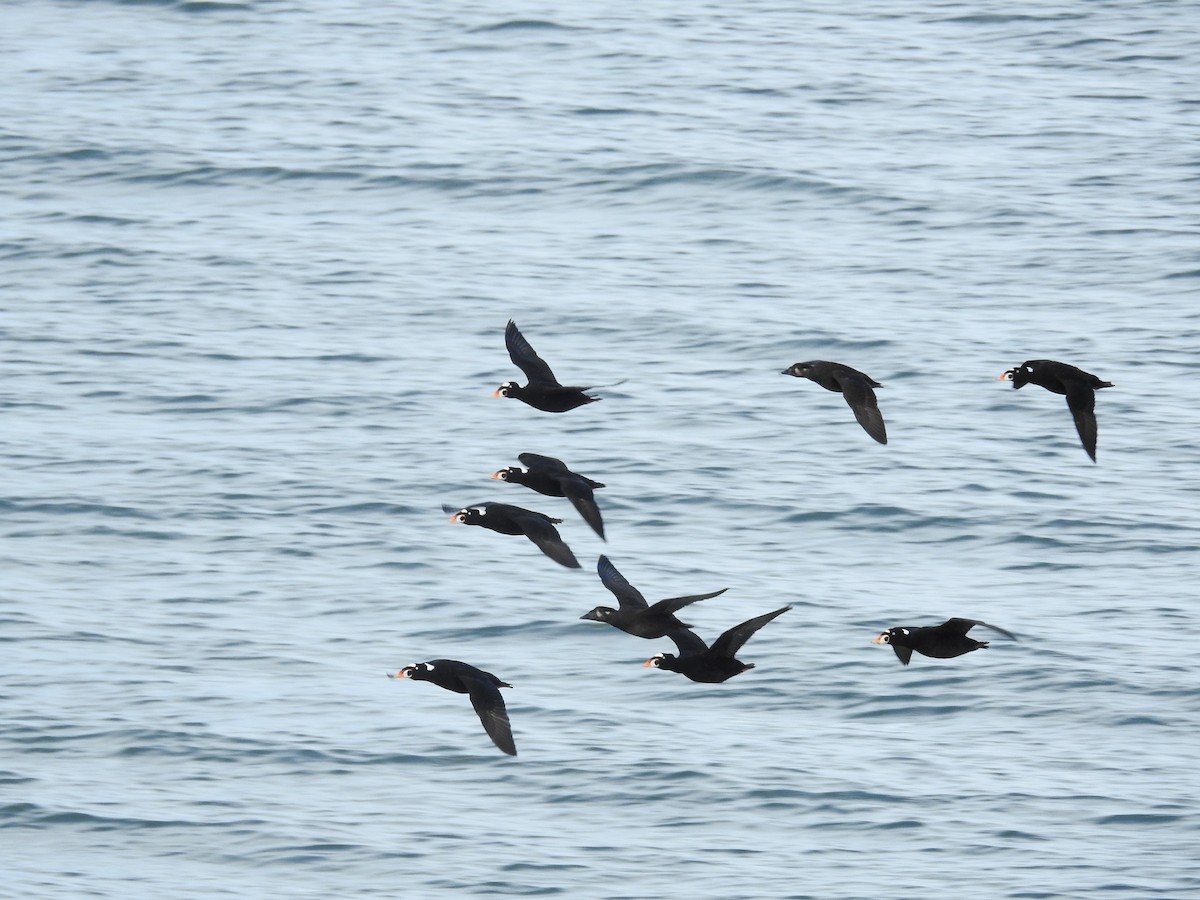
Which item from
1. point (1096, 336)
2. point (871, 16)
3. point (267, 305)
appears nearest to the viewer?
point (1096, 336)

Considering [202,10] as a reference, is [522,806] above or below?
below

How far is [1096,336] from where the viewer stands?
908 inches

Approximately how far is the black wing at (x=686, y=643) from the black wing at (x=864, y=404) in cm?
153

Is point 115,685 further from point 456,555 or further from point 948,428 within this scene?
point 948,428

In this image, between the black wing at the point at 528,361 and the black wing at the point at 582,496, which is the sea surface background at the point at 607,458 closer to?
the black wing at the point at 582,496

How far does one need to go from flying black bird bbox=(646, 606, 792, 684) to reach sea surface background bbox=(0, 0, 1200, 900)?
9.03 feet

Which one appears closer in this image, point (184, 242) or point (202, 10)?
point (184, 242)

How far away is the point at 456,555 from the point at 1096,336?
802cm

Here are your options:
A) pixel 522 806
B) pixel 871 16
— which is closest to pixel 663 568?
pixel 522 806

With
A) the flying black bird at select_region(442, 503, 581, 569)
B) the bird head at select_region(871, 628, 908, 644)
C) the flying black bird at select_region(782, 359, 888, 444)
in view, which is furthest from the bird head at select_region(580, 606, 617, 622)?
the flying black bird at select_region(782, 359, 888, 444)

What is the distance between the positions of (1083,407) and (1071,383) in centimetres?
18

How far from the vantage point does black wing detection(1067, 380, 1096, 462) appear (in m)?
12.2

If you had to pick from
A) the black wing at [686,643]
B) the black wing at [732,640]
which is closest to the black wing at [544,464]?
the black wing at [686,643]

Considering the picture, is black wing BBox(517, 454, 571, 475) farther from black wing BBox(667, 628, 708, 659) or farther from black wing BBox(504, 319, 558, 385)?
black wing BBox(667, 628, 708, 659)
